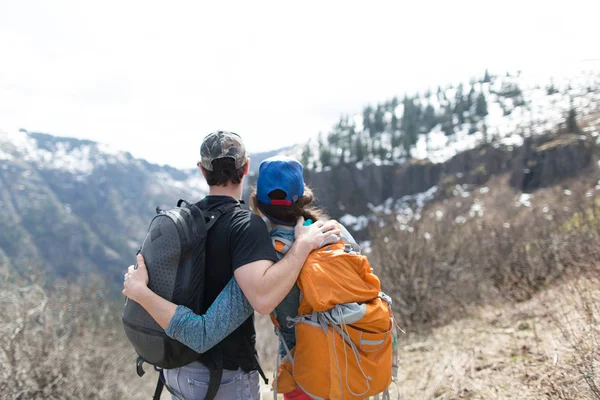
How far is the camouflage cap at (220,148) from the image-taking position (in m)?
2.29

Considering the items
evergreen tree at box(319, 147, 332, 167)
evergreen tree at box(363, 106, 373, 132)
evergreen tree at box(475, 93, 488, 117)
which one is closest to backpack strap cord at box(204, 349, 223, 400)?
evergreen tree at box(319, 147, 332, 167)

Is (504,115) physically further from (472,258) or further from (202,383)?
(202,383)

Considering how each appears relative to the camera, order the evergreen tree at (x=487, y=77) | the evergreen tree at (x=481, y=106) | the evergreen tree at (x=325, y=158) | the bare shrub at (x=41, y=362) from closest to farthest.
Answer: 1. the bare shrub at (x=41, y=362)
2. the evergreen tree at (x=325, y=158)
3. the evergreen tree at (x=481, y=106)
4. the evergreen tree at (x=487, y=77)

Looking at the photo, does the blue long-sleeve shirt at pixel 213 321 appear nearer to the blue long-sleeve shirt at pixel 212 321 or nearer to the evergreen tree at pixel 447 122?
the blue long-sleeve shirt at pixel 212 321

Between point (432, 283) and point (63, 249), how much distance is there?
20504cm

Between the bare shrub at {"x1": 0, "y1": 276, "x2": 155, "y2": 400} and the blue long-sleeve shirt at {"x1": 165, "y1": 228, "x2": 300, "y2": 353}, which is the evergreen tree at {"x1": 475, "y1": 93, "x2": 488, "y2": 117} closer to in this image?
the bare shrub at {"x1": 0, "y1": 276, "x2": 155, "y2": 400}

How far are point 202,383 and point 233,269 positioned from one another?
703mm

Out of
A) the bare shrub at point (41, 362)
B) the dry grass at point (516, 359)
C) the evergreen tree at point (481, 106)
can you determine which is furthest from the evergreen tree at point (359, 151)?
the dry grass at point (516, 359)

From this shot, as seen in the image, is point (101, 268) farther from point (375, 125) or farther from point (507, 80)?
point (507, 80)

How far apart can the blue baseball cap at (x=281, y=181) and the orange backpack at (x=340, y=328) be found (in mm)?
258

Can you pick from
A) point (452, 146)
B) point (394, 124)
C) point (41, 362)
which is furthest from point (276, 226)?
point (394, 124)

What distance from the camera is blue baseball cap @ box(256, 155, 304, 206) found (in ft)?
7.95

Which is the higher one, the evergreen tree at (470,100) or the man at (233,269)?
the man at (233,269)

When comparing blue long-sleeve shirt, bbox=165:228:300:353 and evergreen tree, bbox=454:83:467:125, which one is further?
evergreen tree, bbox=454:83:467:125
